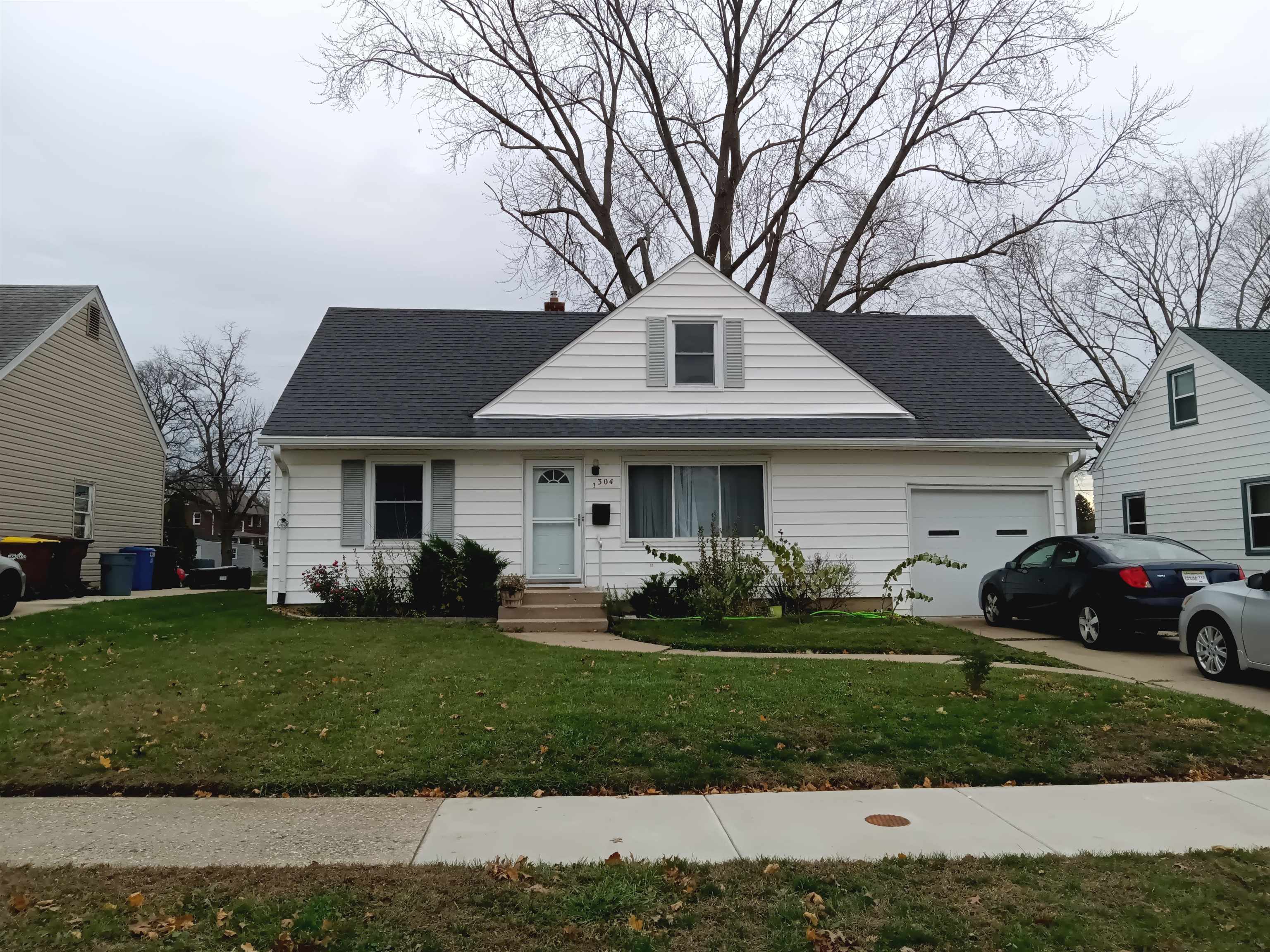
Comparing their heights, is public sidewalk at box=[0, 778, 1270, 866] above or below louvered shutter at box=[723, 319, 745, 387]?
below

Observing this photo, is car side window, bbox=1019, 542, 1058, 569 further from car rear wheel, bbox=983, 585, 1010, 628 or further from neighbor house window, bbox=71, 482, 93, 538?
neighbor house window, bbox=71, 482, 93, 538

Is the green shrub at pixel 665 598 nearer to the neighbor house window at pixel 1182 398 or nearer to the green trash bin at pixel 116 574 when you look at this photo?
the neighbor house window at pixel 1182 398

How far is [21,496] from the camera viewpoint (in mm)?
18922

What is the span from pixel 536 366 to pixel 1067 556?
352 inches

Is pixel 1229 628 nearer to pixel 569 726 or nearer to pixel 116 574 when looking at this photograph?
pixel 569 726

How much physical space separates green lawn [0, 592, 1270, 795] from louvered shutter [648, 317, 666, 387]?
665 centimetres

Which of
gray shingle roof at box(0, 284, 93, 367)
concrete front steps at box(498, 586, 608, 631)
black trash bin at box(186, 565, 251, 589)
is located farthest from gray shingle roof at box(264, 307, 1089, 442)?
black trash bin at box(186, 565, 251, 589)

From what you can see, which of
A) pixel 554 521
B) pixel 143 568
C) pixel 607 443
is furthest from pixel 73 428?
pixel 607 443

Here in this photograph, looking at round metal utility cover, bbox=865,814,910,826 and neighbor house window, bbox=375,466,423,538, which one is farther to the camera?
neighbor house window, bbox=375,466,423,538

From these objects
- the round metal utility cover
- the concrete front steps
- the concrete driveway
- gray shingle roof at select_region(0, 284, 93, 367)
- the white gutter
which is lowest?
the round metal utility cover

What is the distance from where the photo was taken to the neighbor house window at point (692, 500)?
47.1ft

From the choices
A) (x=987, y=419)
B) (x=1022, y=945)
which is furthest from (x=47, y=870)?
(x=987, y=419)

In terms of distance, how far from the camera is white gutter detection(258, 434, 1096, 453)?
1379 centimetres

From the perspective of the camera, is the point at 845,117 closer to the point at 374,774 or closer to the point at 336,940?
the point at 374,774
